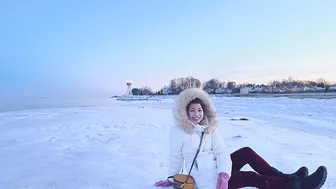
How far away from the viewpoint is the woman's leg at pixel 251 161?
2838 millimetres

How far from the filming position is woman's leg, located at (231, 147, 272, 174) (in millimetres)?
2838

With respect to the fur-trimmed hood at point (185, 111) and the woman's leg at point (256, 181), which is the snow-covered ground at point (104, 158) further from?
the fur-trimmed hood at point (185, 111)

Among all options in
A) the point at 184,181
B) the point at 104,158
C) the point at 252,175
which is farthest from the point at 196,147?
the point at 104,158

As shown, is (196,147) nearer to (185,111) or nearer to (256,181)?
(185,111)

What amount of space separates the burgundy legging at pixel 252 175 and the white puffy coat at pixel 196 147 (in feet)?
1.24

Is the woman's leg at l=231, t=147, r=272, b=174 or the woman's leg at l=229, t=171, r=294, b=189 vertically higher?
the woman's leg at l=231, t=147, r=272, b=174

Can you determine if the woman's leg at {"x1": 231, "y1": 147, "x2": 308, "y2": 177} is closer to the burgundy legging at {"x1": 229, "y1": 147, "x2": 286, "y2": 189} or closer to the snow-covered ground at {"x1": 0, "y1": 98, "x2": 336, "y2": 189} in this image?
the burgundy legging at {"x1": 229, "y1": 147, "x2": 286, "y2": 189}

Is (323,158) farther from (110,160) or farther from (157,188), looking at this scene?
(110,160)

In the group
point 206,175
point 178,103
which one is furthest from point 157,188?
point 178,103

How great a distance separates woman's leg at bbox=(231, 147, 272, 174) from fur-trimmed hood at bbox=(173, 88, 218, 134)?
595mm

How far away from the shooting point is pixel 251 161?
2918 mm

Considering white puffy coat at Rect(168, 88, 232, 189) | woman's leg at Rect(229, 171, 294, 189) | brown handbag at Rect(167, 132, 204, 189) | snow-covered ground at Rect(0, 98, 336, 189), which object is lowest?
snow-covered ground at Rect(0, 98, 336, 189)

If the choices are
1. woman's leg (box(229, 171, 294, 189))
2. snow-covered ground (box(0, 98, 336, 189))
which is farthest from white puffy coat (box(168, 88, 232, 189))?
snow-covered ground (box(0, 98, 336, 189))

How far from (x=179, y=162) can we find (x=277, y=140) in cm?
421
